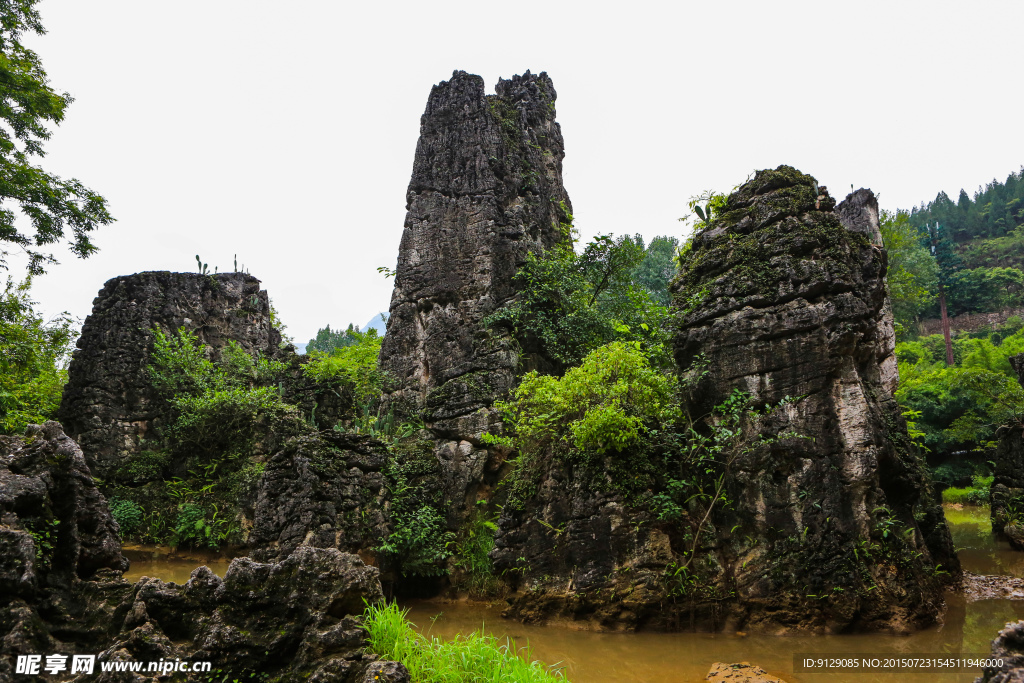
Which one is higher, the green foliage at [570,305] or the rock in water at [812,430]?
the green foliage at [570,305]

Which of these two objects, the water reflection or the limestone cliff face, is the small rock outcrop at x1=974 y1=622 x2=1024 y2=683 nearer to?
the water reflection

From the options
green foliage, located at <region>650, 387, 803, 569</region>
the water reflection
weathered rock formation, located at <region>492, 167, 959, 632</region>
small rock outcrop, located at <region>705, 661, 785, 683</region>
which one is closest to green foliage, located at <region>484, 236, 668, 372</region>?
weathered rock formation, located at <region>492, 167, 959, 632</region>

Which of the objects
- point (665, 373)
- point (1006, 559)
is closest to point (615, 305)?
point (665, 373)

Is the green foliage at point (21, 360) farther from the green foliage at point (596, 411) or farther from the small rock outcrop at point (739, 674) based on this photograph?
the small rock outcrop at point (739, 674)

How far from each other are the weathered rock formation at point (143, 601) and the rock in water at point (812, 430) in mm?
5610

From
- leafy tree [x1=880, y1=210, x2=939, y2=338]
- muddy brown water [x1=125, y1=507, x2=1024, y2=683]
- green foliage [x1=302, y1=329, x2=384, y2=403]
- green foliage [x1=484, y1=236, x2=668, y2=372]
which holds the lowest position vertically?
muddy brown water [x1=125, y1=507, x2=1024, y2=683]

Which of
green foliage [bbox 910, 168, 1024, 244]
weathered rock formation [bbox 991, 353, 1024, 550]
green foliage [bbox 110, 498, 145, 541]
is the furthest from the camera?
green foliage [bbox 910, 168, 1024, 244]

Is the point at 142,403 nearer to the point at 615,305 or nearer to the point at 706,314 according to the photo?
the point at 615,305

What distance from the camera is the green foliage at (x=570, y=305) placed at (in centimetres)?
1288

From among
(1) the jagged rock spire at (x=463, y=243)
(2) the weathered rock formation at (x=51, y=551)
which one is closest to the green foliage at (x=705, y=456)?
(1) the jagged rock spire at (x=463, y=243)

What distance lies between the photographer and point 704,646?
281 inches

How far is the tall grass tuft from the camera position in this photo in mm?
4219

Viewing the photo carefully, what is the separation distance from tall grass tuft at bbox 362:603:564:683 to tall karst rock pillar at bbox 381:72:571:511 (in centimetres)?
630

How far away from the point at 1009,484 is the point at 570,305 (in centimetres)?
1103
